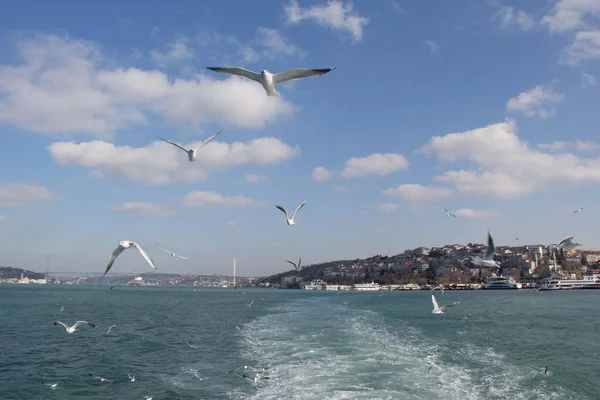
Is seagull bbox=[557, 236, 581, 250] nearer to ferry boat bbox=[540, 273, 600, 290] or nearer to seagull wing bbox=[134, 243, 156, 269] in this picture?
seagull wing bbox=[134, 243, 156, 269]

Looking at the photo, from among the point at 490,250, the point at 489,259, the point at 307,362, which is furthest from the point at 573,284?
the point at 489,259

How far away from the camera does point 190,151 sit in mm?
12180

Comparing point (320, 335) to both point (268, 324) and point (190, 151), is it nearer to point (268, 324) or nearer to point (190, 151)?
point (268, 324)

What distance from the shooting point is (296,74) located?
7.95 meters

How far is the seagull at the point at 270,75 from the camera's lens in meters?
7.76

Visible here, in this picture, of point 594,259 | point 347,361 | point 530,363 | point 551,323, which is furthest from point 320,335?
point 594,259

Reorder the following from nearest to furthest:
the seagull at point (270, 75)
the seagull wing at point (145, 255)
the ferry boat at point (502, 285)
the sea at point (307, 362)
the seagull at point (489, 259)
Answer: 1. the seagull at point (270, 75)
2. the seagull wing at point (145, 255)
3. the seagull at point (489, 259)
4. the sea at point (307, 362)
5. the ferry boat at point (502, 285)

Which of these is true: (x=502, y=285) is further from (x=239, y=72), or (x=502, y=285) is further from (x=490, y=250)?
(x=239, y=72)

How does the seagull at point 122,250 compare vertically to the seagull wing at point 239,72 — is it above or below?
below

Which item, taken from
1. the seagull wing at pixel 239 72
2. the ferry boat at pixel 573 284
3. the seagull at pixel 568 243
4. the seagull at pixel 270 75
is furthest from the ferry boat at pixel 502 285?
the seagull wing at pixel 239 72

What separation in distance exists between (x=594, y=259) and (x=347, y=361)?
539 ft

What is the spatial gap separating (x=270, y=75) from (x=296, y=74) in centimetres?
51

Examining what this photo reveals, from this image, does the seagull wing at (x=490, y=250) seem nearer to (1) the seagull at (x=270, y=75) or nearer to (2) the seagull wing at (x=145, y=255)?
(1) the seagull at (x=270, y=75)

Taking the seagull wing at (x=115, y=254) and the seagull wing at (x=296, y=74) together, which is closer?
the seagull wing at (x=296, y=74)
